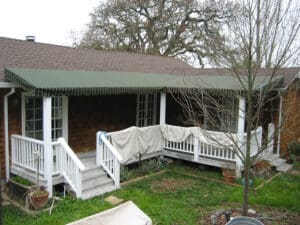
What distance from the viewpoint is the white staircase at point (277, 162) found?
10.1m

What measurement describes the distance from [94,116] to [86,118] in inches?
14.3

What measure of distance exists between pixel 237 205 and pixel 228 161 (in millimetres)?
2287

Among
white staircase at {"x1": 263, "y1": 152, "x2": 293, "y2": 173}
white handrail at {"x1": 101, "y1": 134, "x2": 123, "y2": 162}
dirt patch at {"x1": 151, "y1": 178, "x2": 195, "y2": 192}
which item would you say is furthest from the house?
dirt patch at {"x1": 151, "y1": 178, "x2": 195, "y2": 192}

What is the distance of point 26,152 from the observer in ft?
24.9

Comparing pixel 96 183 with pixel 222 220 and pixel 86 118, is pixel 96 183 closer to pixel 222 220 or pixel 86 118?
pixel 86 118

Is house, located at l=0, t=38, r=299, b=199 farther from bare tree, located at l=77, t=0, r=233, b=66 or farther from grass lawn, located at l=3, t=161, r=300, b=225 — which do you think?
bare tree, located at l=77, t=0, r=233, b=66

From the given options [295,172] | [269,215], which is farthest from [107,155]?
[295,172]

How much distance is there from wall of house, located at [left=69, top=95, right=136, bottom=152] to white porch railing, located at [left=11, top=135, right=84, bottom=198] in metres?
1.79

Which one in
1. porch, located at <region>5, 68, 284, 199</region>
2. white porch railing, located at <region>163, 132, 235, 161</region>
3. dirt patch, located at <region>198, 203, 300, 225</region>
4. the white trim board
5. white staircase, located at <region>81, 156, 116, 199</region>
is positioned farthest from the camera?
white porch railing, located at <region>163, 132, 235, 161</region>

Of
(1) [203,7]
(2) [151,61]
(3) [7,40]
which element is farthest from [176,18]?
(3) [7,40]

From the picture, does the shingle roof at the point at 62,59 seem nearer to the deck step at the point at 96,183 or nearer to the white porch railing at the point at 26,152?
the white porch railing at the point at 26,152

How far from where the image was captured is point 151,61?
15.2m

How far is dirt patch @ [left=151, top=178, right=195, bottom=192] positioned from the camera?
26.6 feet

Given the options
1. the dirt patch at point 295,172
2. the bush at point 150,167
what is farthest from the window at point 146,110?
the dirt patch at point 295,172
